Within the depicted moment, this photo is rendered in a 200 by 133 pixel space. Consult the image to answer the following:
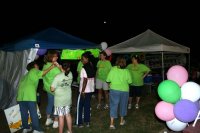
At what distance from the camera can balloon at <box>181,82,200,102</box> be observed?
488cm

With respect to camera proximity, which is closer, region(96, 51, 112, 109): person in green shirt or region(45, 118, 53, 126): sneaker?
region(45, 118, 53, 126): sneaker

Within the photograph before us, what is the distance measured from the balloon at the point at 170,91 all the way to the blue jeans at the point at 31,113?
2776mm

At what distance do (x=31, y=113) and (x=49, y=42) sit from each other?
1.63 m

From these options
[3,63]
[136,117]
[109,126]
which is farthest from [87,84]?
[3,63]

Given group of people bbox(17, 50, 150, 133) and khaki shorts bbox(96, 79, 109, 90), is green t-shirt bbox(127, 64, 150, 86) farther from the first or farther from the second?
group of people bbox(17, 50, 150, 133)

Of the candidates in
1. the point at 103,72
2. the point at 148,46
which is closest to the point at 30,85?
the point at 103,72

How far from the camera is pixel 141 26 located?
118 feet

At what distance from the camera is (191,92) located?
16.0 feet

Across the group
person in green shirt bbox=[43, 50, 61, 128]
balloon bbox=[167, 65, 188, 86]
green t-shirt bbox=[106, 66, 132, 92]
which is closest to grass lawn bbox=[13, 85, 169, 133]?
person in green shirt bbox=[43, 50, 61, 128]

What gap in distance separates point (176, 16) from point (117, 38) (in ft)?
25.2

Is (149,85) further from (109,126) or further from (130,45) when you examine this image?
(109,126)

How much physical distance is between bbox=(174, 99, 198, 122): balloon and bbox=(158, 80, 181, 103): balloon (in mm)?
125

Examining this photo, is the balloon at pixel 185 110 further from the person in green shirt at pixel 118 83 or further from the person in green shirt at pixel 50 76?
the person in green shirt at pixel 50 76

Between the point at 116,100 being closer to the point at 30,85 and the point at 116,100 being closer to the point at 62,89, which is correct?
the point at 62,89
